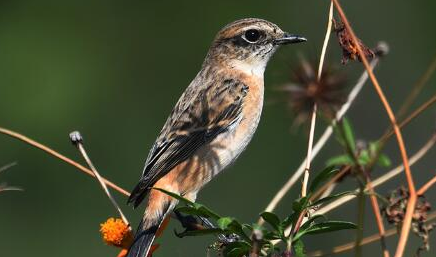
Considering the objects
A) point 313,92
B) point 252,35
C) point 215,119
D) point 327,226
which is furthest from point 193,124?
point 313,92

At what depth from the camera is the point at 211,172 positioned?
4730mm

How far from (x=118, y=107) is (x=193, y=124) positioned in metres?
4.81

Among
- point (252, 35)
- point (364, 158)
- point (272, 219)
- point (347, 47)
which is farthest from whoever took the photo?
point (252, 35)

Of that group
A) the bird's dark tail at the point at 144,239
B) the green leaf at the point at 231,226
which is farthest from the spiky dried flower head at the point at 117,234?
the green leaf at the point at 231,226

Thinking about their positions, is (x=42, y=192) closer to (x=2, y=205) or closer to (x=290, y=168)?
(x=2, y=205)

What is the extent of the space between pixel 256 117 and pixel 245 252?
2862 mm

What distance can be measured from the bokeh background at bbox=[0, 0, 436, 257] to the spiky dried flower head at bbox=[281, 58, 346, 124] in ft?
21.1

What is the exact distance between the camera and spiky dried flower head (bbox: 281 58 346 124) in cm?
169

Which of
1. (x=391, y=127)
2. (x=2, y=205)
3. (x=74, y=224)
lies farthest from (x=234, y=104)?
(x=2, y=205)

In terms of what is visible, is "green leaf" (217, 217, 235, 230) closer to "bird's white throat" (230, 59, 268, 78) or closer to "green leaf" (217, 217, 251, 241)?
"green leaf" (217, 217, 251, 241)

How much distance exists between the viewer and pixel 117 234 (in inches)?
86.7

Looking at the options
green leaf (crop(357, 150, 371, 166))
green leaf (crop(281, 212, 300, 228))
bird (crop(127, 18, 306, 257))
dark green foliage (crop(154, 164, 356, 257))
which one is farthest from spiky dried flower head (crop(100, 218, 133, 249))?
bird (crop(127, 18, 306, 257))

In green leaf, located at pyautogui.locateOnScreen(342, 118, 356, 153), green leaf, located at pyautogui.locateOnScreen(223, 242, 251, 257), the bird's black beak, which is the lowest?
the bird's black beak

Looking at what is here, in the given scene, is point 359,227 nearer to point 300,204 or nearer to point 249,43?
point 300,204
